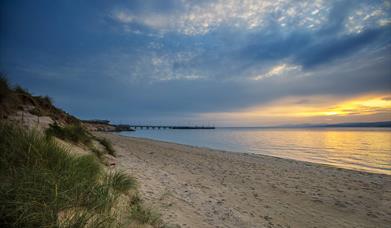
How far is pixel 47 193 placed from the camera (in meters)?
2.56

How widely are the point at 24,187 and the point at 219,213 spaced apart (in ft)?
13.4

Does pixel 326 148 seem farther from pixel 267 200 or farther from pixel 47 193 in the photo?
pixel 47 193

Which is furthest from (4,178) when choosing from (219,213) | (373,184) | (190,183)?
(373,184)

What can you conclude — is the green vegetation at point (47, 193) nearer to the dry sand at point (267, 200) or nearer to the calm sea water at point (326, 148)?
the dry sand at point (267, 200)

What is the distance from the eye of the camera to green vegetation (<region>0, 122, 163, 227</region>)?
2.22 metres

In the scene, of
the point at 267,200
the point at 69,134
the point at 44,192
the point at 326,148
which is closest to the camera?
the point at 44,192

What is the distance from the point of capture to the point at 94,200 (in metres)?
2.93

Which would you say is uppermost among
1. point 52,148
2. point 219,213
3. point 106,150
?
point 52,148

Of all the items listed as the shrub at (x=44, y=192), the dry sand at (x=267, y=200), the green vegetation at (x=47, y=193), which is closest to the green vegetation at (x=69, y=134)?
the dry sand at (x=267, y=200)

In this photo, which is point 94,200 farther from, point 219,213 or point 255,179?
point 255,179

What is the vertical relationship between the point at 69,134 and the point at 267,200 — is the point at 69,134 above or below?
above

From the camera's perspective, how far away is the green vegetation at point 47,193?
222cm

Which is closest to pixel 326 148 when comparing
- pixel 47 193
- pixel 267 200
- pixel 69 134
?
pixel 267 200

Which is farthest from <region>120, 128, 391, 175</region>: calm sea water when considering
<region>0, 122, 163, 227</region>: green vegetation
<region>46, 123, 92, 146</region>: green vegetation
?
<region>46, 123, 92, 146</region>: green vegetation
